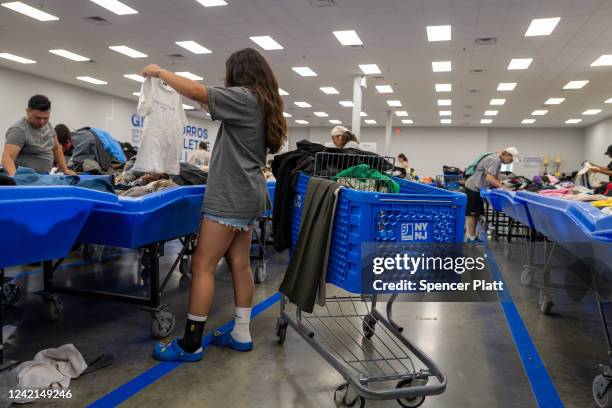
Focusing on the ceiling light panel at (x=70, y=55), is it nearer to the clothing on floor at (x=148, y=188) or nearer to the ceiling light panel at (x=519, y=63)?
the ceiling light panel at (x=519, y=63)

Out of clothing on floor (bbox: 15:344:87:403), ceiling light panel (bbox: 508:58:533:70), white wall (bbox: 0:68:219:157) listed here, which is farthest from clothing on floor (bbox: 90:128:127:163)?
white wall (bbox: 0:68:219:157)

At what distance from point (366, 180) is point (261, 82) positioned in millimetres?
726

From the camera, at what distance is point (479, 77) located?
12773 millimetres

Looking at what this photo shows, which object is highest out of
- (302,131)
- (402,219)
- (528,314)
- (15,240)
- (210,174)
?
(302,131)

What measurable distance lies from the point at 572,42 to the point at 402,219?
9862mm

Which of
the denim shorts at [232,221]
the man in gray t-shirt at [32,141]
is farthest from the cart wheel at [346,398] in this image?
the man in gray t-shirt at [32,141]

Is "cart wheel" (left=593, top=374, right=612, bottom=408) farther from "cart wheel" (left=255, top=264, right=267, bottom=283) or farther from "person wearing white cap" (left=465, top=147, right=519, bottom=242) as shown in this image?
"person wearing white cap" (left=465, top=147, right=519, bottom=242)

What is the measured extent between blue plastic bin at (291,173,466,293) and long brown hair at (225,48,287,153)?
0.62m

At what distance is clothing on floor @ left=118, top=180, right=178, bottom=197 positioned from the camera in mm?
2455

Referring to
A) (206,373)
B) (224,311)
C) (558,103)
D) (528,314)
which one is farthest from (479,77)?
(206,373)

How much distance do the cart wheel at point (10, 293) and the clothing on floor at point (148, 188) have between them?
46.8 inches

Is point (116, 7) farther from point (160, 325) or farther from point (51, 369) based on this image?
point (51, 369)

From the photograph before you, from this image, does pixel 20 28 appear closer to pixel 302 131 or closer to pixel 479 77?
pixel 479 77

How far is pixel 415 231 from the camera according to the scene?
1.90 meters
